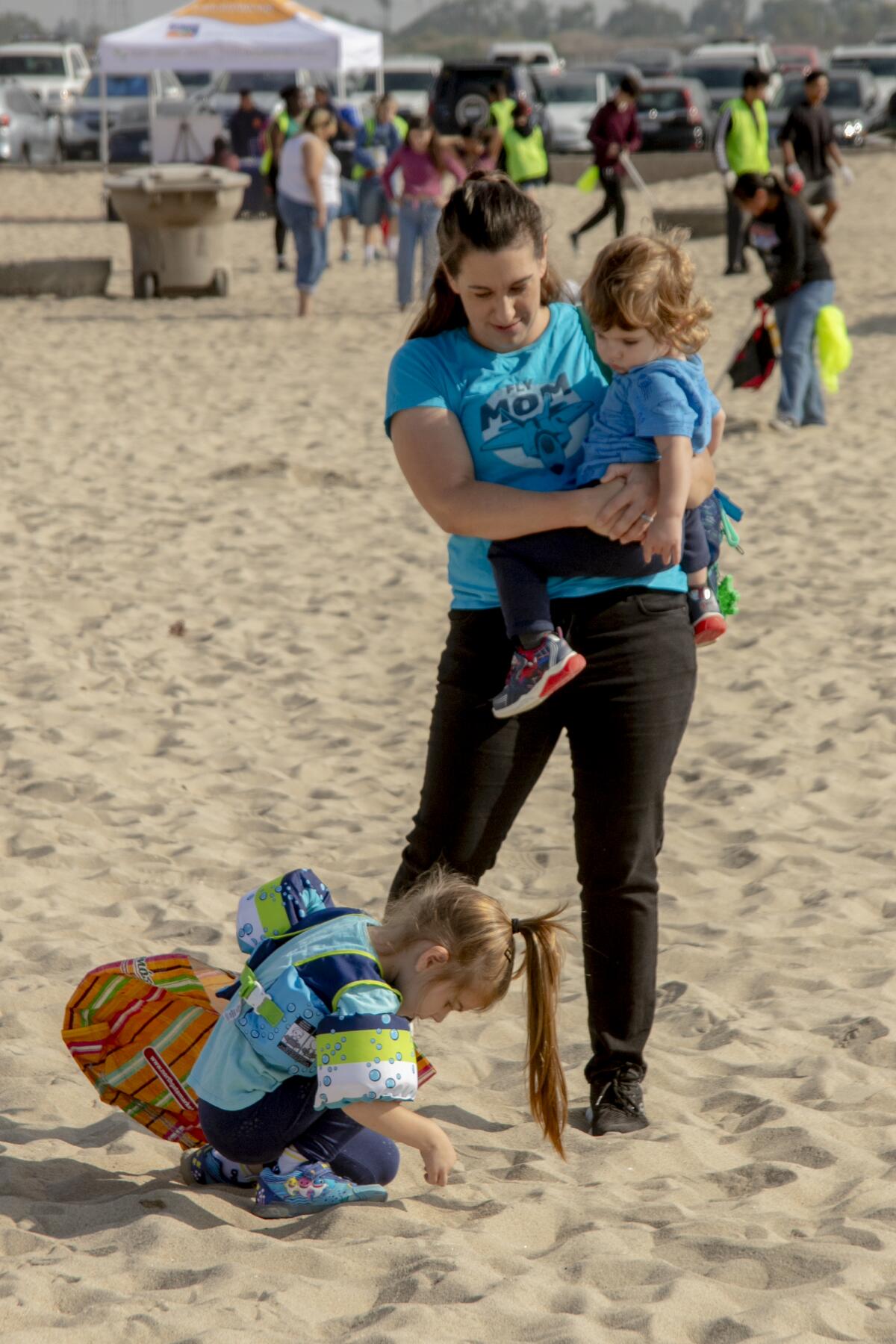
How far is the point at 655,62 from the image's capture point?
3688 centimetres

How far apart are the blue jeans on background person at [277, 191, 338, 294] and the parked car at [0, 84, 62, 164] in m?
16.0

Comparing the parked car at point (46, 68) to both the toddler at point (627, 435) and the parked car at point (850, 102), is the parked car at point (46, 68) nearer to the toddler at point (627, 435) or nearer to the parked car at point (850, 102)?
the parked car at point (850, 102)

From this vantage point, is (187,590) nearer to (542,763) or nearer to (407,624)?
(407,624)

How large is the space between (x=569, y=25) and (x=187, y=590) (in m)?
127

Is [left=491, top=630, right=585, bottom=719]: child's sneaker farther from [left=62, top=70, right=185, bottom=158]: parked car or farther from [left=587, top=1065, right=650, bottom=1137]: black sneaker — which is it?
[left=62, top=70, right=185, bottom=158]: parked car

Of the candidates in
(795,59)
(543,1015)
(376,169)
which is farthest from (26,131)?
(543,1015)

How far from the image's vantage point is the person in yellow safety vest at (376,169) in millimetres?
17500

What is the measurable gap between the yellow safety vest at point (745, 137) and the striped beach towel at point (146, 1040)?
12.9 metres

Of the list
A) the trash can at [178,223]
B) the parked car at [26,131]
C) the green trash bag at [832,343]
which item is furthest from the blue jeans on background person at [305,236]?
the parked car at [26,131]

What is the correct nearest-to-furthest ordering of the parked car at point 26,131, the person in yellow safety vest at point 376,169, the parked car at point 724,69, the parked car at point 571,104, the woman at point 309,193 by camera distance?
the woman at point 309,193, the person in yellow safety vest at point 376,169, the parked car at point 571,104, the parked car at point 26,131, the parked car at point 724,69

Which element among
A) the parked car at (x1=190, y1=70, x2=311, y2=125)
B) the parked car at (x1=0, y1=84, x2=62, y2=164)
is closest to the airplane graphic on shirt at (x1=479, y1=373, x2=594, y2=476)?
the parked car at (x1=190, y1=70, x2=311, y2=125)

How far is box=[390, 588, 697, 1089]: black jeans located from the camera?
3.00 m

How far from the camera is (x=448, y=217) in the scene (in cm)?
289

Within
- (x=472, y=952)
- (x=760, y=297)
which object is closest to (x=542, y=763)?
(x=472, y=952)
